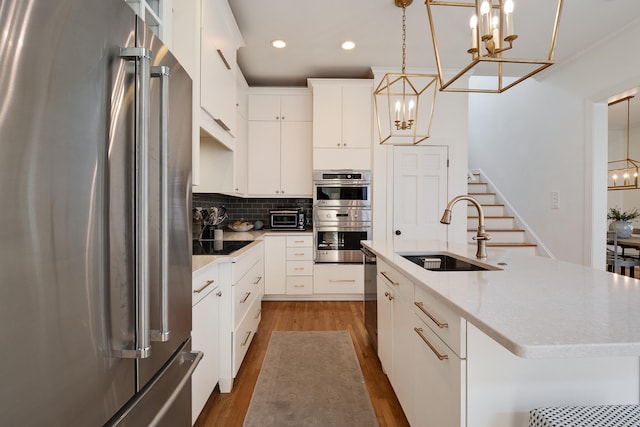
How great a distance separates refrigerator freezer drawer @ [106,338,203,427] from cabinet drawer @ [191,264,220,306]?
0.32 meters

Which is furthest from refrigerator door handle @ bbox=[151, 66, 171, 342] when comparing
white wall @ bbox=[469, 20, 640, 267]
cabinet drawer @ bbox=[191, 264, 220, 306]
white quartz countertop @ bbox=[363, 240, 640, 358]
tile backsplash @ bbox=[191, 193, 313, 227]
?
white wall @ bbox=[469, 20, 640, 267]

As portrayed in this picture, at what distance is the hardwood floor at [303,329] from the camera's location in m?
1.77

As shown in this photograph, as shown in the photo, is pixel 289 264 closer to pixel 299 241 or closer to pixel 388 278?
pixel 299 241

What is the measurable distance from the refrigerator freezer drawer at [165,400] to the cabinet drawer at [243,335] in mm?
803

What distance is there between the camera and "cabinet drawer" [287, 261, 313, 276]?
152 inches

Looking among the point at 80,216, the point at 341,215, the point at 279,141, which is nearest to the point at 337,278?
the point at 341,215

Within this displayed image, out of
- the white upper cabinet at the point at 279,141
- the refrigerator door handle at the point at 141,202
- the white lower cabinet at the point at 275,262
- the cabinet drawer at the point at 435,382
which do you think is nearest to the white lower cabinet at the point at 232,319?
the cabinet drawer at the point at 435,382

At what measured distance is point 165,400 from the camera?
3.05 ft

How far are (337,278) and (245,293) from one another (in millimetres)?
1731

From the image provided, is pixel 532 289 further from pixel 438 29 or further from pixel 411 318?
pixel 438 29

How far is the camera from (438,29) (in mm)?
2980

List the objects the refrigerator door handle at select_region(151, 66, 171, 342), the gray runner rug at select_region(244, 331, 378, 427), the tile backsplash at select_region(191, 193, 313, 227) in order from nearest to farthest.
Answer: the refrigerator door handle at select_region(151, 66, 171, 342)
the gray runner rug at select_region(244, 331, 378, 427)
the tile backsplash at select_region(191, 193, 313, 227)

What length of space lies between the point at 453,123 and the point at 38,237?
4087 mm

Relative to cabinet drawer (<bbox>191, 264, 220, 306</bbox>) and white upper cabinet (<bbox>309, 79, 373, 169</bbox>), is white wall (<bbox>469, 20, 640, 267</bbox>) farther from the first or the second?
cabinet drawer (<bbox>191, 264, 220, 306</bbox>)
